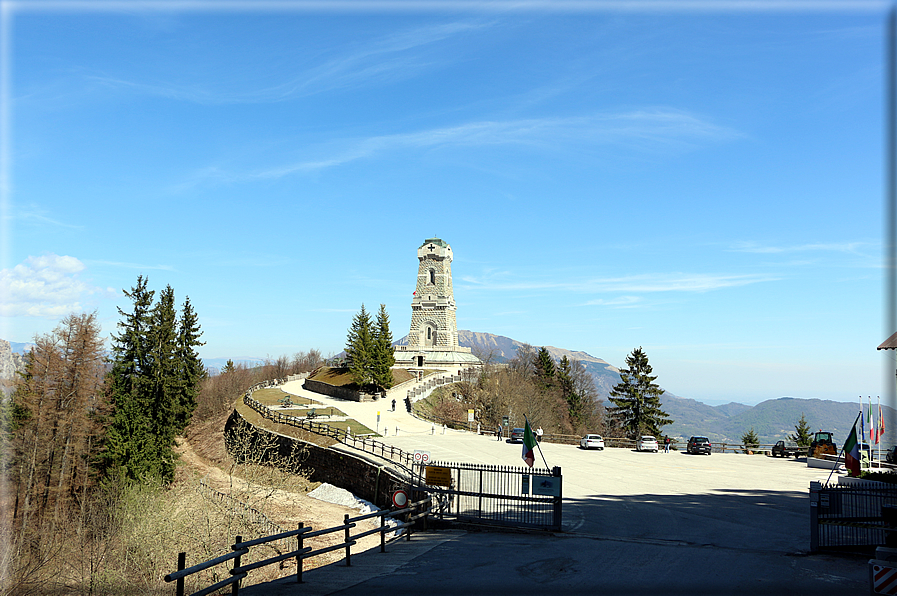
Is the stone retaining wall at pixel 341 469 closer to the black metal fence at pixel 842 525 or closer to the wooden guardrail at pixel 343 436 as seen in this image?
the wooden guardrail at pixel 343 436

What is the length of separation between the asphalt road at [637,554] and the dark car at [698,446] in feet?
44.9

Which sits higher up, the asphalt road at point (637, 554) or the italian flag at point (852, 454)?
the italian flag at point (852, 454)

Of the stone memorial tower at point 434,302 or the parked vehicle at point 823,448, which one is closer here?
the parked vehicle at point 823,448

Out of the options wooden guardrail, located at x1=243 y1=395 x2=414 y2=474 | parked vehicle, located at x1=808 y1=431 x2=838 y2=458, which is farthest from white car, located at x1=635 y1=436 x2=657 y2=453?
wooden guardrail, located at x1=243 y1=395 x2=414 y2=474

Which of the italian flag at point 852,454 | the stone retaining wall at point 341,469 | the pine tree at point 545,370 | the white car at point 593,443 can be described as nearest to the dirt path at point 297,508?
the stone retaining wall at point 341,469

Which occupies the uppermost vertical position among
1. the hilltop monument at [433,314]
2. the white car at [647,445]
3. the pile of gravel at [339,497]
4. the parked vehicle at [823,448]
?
the hilltop monument at [433,314]

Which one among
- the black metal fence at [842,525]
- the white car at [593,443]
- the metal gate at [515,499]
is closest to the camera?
the black metal fence at [842,525]

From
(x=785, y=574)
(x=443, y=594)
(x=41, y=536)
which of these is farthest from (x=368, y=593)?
(x=41, y=536)

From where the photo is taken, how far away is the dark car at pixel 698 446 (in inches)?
1655

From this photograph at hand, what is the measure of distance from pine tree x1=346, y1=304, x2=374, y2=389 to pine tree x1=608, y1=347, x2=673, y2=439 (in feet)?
99.6

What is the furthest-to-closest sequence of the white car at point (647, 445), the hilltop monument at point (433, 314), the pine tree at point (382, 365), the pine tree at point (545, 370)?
the pine tree at point (545, 370)
the hilltop monument at point (433, 314)
the pine tree at point (382, 365)
the white car at point (647, 445)

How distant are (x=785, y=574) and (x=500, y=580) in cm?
590

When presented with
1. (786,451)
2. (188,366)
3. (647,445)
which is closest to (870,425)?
(786,451)

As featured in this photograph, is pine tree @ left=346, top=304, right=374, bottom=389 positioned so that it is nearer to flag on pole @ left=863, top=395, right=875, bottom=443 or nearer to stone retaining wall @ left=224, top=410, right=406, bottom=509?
stone retaining wall @ left=224, top=410, right=406, bottom=509
